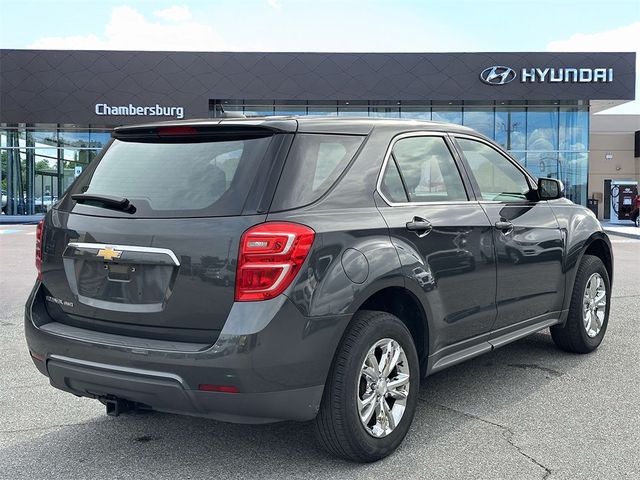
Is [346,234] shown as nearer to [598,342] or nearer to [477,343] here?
[477,343]

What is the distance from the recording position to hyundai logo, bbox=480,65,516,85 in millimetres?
29844

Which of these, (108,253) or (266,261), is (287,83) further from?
(266,261)

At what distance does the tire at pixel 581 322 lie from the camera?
5438 mm

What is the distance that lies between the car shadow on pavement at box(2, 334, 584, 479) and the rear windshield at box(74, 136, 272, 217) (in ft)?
4.32

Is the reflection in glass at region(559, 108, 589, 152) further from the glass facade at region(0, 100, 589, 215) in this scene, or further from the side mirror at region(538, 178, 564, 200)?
the side mirror at region(538, 178, 564, 200)

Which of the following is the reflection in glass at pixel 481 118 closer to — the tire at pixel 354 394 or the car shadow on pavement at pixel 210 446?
the car shadow on pavement at pixel 210 446

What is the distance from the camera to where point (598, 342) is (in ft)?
19.2

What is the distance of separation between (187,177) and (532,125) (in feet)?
98.5

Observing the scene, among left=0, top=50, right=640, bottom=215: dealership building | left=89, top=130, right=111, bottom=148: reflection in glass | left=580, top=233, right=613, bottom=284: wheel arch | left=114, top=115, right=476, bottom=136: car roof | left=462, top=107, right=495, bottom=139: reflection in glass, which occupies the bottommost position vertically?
left=580, top=233, right=613, bottom=284: wheel arch

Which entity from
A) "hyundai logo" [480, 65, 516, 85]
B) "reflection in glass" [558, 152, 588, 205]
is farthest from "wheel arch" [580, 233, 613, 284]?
"reflection in glass" [558, 152, 588, 205]

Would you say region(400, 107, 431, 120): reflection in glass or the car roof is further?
region(400, 107, 431, 120): reflection in glass

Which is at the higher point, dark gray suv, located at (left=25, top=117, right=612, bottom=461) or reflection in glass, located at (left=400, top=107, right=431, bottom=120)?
reflection in glass, located at (left=400, top=107, right=431, bottom=120)

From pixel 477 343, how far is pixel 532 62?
28237mm

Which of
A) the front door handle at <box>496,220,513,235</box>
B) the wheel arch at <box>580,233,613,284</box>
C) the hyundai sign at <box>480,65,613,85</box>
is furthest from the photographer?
the hyundai sign at <box>480,65,613,85</box>
